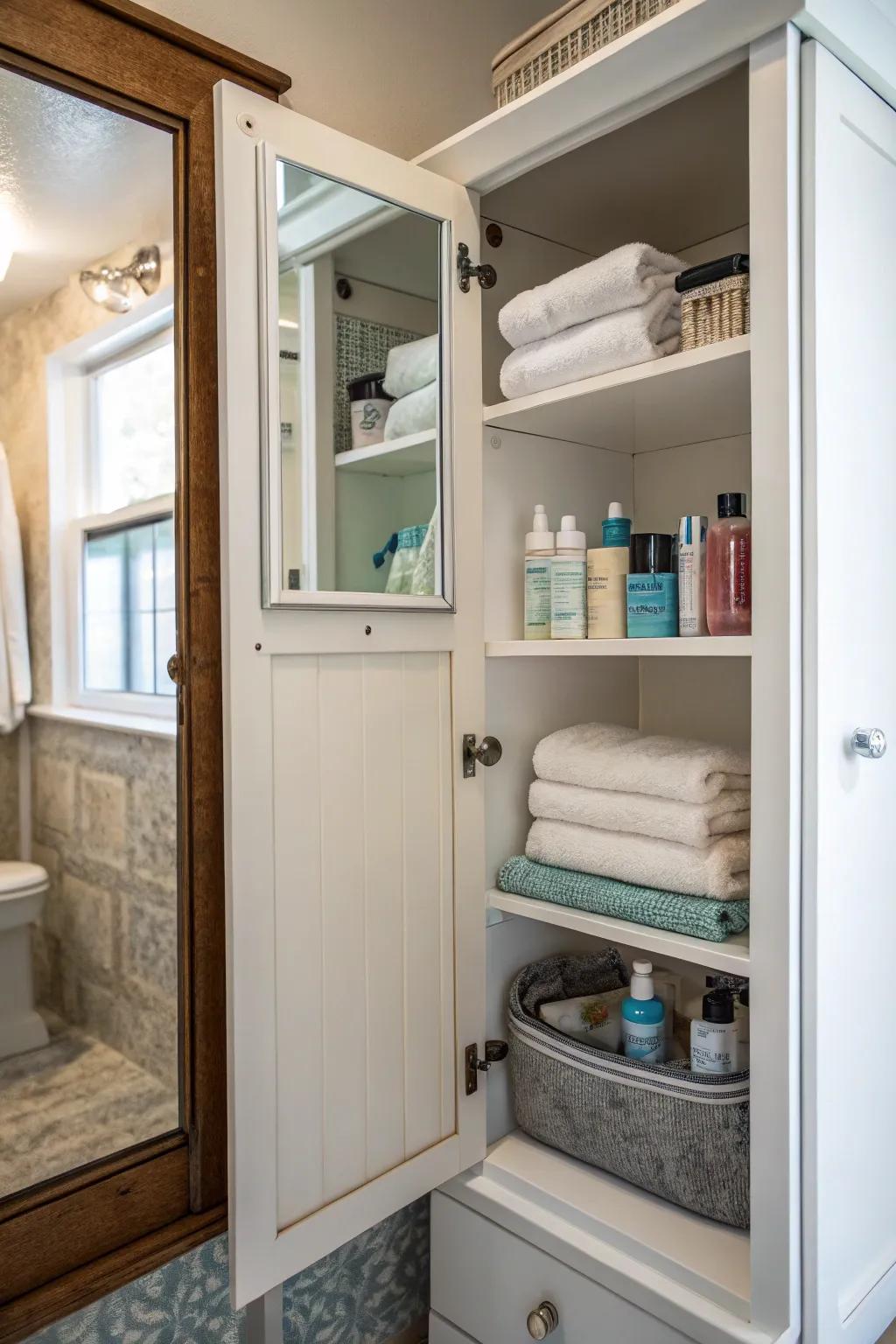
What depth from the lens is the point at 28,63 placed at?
1.01 metres

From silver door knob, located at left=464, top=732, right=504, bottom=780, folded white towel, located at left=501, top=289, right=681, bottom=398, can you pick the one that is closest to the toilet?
silver door knob, located at left=464, top=732, right=504, bottom=780

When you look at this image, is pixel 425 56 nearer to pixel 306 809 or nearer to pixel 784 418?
pixel 784 418

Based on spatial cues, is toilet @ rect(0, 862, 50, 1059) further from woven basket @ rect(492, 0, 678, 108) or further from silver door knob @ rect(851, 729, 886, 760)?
woven basket @ rect(492, 0, 678, 108)

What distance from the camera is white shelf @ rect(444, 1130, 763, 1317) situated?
3.43ft

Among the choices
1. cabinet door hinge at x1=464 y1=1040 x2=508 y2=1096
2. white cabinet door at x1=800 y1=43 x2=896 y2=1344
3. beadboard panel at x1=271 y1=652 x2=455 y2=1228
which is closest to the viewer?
white cabinet door at x1=800 y1=43 x2=896 y2=1344

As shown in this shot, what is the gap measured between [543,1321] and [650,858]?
1.93 feet

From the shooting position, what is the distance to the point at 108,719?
44.1 inches

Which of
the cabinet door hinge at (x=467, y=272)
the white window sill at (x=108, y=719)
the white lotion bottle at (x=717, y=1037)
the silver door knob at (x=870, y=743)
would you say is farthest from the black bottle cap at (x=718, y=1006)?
the cabinet door hinge at (x=467, y=272)

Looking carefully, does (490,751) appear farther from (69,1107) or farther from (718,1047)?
→ (69,1107)

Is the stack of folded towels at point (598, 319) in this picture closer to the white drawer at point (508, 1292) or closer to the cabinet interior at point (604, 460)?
the cabinet interior at point (604, 460)

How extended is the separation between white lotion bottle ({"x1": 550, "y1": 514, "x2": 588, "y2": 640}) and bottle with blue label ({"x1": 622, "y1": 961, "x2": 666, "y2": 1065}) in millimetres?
455

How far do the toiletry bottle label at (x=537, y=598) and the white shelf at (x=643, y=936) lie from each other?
368 mm

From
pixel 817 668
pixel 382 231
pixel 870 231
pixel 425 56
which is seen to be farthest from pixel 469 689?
pixel 425 56

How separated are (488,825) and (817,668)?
54 cm
